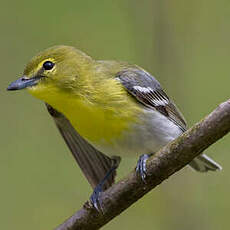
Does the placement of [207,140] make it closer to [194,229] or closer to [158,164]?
[158,164]

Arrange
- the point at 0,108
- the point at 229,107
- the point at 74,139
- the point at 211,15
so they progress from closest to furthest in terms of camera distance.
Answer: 1. the point at 229,107
2. the point at 74,139
3. the point at 211,15
4. the point at 0,108

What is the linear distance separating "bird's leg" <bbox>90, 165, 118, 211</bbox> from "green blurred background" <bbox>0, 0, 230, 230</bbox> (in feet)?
1.38

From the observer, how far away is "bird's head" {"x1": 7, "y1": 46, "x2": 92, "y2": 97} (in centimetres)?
399

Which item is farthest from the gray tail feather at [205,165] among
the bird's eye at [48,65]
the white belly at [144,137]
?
the bird's eye at [48,65]

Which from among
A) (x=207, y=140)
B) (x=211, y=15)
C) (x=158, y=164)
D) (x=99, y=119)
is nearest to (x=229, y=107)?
(x=207, y=140)

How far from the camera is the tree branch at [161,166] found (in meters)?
3.00

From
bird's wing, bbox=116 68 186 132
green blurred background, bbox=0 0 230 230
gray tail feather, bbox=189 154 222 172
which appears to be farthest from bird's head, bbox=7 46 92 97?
gray tail feather, bbox=189 154 222 172

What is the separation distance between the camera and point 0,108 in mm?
5547

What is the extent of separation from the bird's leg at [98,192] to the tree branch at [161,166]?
0.13 feet

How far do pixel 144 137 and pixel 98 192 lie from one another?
56cm

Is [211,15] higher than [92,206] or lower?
higher

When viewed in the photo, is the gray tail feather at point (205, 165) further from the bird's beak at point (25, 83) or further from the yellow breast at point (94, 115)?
the bird's beak at point (25, 83)

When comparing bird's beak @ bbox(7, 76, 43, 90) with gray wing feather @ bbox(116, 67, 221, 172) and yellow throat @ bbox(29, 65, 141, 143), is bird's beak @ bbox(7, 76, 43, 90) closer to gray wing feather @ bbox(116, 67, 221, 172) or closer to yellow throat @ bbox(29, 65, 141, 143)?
yellow throat @ bbox(29, 65, 141, 143)

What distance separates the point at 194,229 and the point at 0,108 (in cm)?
250
